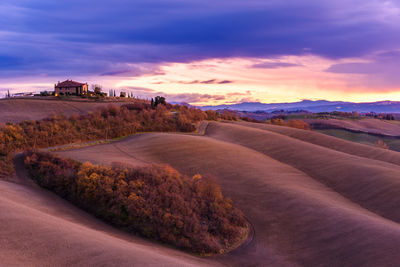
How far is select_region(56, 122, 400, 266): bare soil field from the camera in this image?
12641 mm

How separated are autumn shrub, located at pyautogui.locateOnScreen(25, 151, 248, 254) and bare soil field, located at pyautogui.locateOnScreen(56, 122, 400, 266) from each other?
135 centimetres

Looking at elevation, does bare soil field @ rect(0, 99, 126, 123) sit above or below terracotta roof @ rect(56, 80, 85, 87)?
below

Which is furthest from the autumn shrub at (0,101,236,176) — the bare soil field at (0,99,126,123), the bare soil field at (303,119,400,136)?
the bare soil field at (303,119,400,136)

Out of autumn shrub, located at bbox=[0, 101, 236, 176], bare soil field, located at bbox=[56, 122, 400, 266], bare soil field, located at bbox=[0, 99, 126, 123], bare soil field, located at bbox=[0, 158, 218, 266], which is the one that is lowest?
bare soil field, located at bbox=[56, 122, 400, 266]

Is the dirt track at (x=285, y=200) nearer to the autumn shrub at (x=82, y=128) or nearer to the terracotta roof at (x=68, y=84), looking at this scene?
the autumn shrub at (x=82, y=128)

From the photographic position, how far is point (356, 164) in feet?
87.1

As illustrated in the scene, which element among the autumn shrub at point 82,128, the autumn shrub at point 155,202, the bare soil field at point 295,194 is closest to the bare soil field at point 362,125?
the bare soil field at point 295,194

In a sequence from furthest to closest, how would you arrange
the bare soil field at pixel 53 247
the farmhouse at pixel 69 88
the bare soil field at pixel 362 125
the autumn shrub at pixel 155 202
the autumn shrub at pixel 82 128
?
the bare soil field at pixel 362 125 → the farmhouse at pixel 69 88 → the autumn shrub at pixel 82 128 → the autumn shrub at pixel 155 202 → the bare soil field at pixel 53 247

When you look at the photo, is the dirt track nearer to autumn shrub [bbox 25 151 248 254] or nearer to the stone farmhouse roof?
autumn shrub [bbox 25 151 248 254]

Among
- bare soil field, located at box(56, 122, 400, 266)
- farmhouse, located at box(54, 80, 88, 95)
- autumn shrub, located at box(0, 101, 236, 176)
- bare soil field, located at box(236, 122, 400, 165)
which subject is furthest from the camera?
farmhouse, located at box(54, 80, 88, 95)

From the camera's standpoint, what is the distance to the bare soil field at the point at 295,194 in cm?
1264

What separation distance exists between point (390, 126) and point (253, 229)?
116m

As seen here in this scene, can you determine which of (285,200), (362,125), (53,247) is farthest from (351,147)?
(362,125)

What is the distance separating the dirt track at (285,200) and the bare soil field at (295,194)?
0.13 feet
